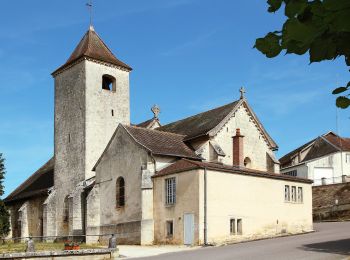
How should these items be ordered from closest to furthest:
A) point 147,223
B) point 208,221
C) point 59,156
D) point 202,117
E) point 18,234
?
point 208,221 < point 147,223 < point 202,117 < point 59,156 < point 18,234

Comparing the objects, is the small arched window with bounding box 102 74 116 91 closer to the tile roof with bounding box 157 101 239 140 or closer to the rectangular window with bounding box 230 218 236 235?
the tile roof with bounding box 157 101 239 140

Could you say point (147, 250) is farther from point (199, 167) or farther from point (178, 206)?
point (199, 167)

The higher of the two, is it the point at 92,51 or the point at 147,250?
the point at 92,51

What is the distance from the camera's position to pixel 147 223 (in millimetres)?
33562

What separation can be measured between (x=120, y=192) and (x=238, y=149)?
852 centimetres

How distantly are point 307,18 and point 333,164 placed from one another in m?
60.8

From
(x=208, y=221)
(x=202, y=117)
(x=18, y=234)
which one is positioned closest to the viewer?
(x=208, y=221)

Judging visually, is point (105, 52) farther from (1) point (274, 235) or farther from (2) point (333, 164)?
(2) point (333, 164)

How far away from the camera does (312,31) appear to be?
252 cm

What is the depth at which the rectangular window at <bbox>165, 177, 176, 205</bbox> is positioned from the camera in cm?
3297

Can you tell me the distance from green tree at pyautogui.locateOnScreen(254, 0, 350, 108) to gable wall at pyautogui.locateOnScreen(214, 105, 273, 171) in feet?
118

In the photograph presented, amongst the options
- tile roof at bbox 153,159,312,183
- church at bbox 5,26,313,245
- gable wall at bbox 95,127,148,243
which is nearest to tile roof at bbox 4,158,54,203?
church at bbox 5,26,313,245

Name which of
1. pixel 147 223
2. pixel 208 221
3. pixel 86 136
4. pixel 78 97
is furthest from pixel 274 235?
pixel 78 97

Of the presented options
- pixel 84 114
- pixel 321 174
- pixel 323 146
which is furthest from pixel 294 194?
pixel 323 146
